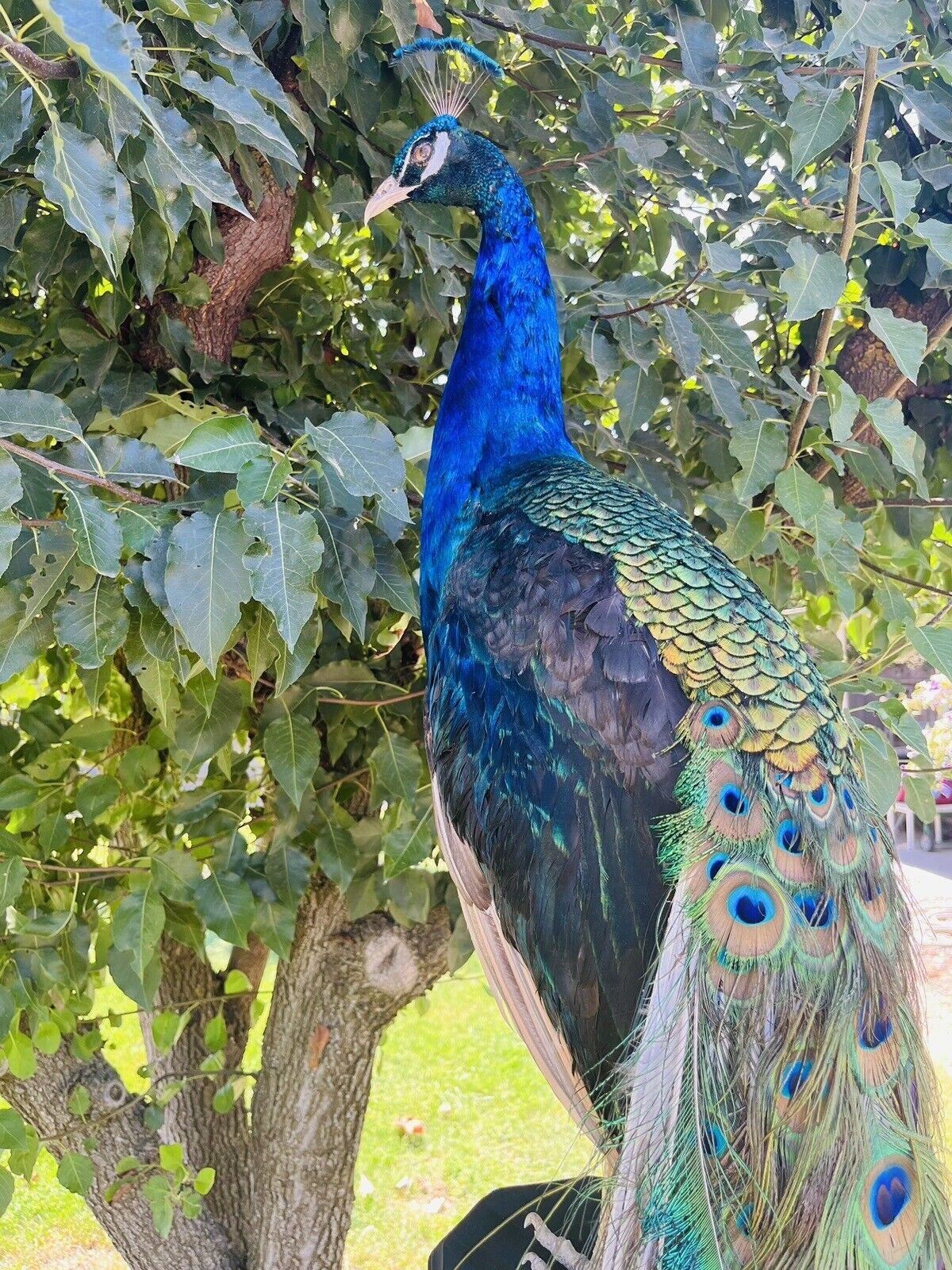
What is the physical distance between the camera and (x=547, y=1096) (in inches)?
155

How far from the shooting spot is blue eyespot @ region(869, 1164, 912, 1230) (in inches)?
41.1

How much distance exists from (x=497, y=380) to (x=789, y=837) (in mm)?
654

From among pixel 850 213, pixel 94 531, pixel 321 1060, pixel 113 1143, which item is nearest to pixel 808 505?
pixel 850 213

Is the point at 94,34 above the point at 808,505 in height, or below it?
above

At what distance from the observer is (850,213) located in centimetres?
122

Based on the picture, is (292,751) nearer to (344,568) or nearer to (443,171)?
Result: (344,568)

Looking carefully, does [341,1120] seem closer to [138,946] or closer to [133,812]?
[133,812]

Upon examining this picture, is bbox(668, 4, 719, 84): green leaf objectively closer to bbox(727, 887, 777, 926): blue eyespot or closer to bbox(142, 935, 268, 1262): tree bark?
bbox(727, 887, 777, 926): blue eyespot

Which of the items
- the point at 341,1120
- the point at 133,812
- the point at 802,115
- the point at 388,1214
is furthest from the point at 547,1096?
the point at 802,115

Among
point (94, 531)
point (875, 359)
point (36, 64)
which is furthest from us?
point (875, 359)

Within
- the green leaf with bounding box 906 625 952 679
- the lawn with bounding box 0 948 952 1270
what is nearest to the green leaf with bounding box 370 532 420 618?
the green leaf with bounding box 906 625 952 679

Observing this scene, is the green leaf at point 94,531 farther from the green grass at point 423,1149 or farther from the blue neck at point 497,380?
the green grass at point 423,1149

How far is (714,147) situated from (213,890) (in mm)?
1101

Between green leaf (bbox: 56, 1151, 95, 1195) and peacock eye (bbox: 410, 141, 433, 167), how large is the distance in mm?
1400
